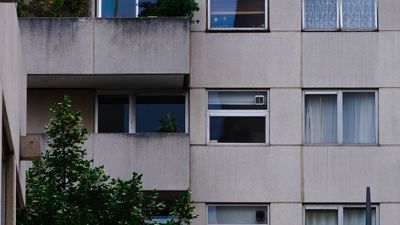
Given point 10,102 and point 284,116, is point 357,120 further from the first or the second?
point 10,102

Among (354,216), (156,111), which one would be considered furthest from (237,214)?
(156,111)

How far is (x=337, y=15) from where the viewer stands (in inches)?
1204

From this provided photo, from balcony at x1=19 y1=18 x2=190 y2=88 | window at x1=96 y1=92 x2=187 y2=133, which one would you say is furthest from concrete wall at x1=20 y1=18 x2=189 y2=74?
window at x1=96 y1=92 x2=187 y2=133

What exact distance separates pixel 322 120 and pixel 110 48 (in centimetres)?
434

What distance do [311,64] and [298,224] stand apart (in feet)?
10.1

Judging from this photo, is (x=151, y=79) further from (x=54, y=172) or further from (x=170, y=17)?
(x=54, y=172)

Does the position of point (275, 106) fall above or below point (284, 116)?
above

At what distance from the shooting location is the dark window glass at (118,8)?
30641 millimetres

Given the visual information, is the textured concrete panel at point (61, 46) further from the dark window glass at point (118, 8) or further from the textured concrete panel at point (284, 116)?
the textured concrete panel at point (284, 116)

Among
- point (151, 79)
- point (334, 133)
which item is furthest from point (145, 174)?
point (334, 133)

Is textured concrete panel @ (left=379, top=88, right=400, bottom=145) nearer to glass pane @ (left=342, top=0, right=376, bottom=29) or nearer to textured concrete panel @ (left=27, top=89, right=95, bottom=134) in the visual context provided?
glass pane @ (left=342, top=0, right=376, bottom=29)

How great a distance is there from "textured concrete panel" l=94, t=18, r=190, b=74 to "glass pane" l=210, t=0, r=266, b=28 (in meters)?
1.45

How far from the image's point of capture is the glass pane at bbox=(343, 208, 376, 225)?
3038cm

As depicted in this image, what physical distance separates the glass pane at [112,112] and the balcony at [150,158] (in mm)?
1210
